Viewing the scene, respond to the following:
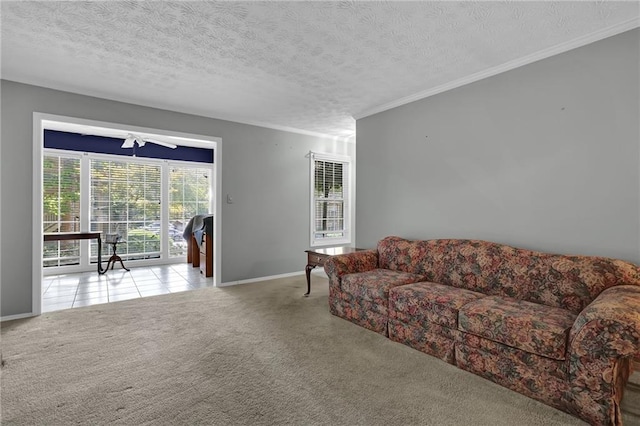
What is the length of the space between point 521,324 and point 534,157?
64.0 inches

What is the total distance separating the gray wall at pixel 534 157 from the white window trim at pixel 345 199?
193 cm

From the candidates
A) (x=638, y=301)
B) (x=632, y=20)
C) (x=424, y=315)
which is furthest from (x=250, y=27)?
(x=638, y=301)

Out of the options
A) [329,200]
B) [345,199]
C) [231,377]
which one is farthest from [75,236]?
[345,199]

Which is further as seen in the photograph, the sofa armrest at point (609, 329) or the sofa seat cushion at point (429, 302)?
the sofa seat cushion at point (429, 302)

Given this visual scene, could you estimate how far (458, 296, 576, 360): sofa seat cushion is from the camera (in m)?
1.91

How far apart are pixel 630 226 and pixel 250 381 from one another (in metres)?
3.00

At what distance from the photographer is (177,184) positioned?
270 inches

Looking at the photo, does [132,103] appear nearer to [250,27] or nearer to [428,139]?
[250,27]

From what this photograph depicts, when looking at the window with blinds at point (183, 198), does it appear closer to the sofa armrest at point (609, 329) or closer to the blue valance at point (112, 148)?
the blue valance at point (112, 148)

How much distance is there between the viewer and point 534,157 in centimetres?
290

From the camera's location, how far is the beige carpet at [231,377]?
1.85 meters

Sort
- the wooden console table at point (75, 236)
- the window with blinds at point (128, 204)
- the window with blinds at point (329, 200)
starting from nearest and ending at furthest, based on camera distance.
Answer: the wooden console table at point (75, 236) → the window with blinds at point (329, 200) → the window with blinds at point (128, 204)

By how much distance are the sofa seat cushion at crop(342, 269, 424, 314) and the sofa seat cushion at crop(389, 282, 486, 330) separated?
0.11 meters

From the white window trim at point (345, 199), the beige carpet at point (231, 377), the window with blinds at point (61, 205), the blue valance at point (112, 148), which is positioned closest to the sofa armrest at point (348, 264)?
the beige carpet at point (231, 377)
